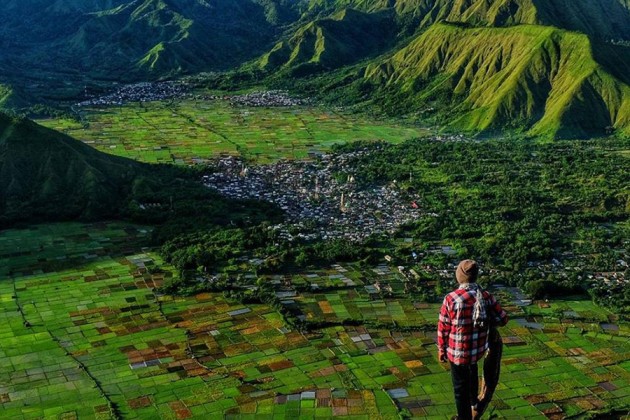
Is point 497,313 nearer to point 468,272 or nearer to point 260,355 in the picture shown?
point 468,272

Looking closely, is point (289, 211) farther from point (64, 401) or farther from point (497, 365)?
point (497, 365)

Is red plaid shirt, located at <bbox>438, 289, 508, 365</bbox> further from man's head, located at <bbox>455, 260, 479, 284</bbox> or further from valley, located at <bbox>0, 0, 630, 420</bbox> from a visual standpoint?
valley, located at <bbox>0, 0, 630, 420</bbox>

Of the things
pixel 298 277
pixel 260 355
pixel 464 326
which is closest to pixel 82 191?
pixel 298 277

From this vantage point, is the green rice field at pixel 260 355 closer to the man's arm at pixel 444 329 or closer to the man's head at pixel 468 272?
the man's arm at pixel 444 329

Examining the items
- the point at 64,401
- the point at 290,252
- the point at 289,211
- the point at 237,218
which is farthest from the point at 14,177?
the point at 64,401

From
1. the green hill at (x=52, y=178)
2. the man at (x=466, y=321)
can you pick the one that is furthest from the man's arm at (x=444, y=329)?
the green hill at (x=52, y=178)

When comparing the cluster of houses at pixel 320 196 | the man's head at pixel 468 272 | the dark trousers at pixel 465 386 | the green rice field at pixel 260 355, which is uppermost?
the man's head at pixel 468 272

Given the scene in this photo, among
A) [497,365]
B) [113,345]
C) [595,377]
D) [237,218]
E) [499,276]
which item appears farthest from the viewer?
[237,218]
